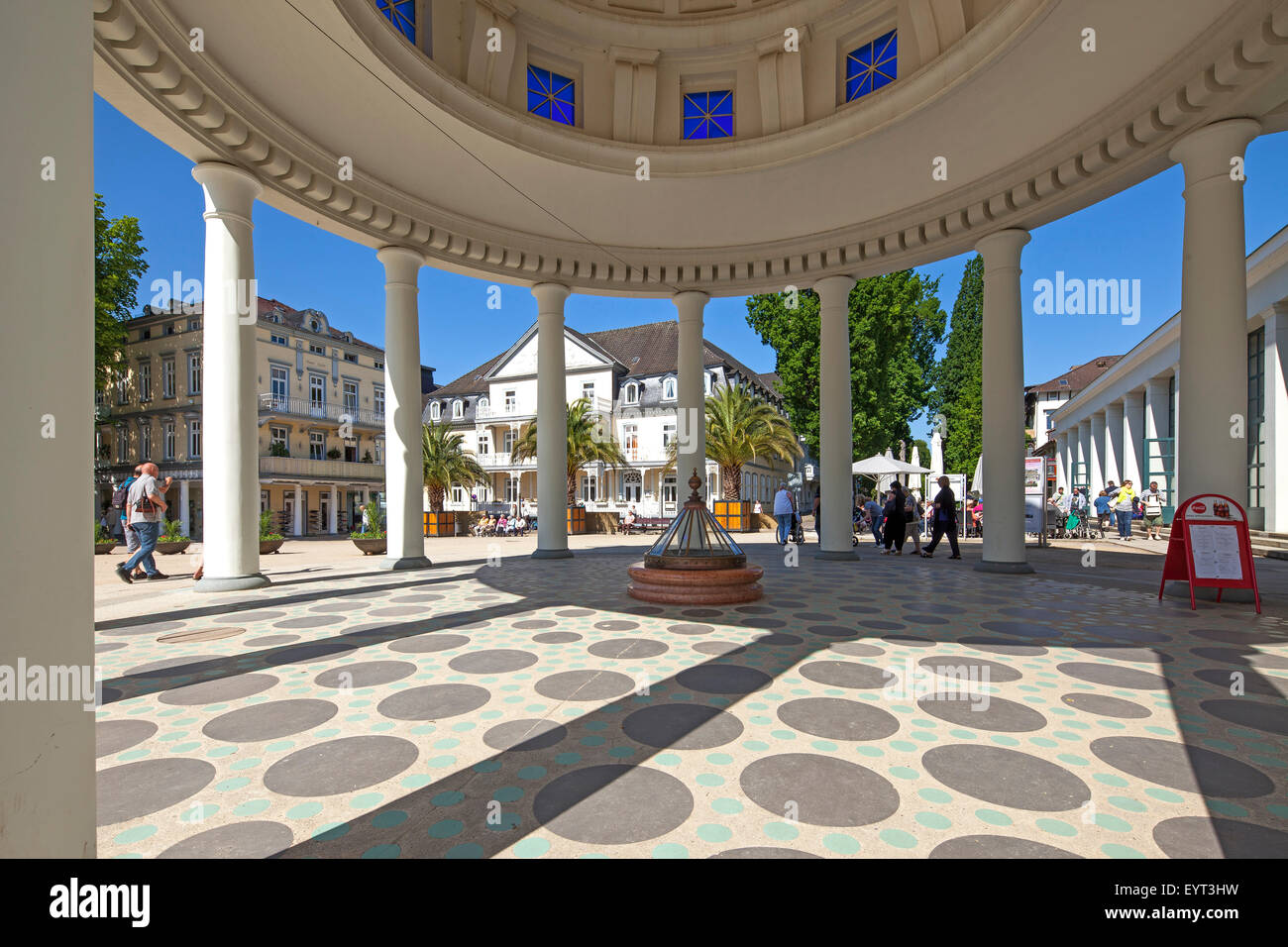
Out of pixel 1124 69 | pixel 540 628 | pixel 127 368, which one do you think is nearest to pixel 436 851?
pixel 540 628

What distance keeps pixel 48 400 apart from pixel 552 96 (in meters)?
11.0

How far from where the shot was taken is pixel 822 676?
4352 mm

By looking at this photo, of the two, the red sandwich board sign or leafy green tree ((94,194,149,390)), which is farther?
leafy green tree ((94,194,149,390))

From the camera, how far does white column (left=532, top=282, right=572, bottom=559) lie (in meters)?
13.2

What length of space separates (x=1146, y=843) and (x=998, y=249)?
36.5ft

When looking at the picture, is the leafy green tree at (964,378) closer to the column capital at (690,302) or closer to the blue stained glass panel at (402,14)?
the column capital at (690,302)

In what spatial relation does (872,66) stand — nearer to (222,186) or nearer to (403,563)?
(222,186)

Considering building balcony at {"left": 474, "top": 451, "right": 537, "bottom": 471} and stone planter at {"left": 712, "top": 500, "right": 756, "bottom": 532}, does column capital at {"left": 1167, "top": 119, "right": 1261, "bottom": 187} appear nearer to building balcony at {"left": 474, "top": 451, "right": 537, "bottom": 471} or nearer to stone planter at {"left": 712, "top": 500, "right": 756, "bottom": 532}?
stone planter at {"left": 712, "top": 500, "right": 756, "bottom": 532}

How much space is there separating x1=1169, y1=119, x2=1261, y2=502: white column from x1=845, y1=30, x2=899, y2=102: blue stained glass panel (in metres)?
4.41

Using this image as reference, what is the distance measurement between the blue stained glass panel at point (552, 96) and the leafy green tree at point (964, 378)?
46.6m

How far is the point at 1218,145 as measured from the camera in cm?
756

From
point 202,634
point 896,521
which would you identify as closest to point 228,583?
point 202,634

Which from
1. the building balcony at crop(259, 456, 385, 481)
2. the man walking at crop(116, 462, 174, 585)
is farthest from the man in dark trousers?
the building balcony at crop(259, 456, 385, 481)

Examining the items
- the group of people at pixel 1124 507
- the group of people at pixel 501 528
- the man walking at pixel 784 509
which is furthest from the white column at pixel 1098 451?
the group of people at pixel 501 528
